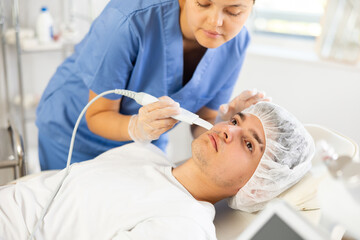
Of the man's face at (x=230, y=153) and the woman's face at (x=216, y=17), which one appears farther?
the man's face at (x=230, y=153)

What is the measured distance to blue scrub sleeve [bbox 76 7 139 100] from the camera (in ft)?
4.25

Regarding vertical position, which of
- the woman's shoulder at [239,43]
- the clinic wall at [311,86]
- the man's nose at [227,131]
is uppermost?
the woman's shoulder at [239,43]

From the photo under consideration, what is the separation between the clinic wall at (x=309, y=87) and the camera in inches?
82.7

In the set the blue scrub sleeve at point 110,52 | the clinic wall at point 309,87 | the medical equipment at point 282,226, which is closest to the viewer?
the medical equipment at point 282,226

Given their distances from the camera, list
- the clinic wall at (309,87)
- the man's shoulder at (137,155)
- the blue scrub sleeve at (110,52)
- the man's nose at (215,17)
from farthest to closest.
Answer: the clinic wall at (309,87)
the man's shoulder at (137,155)
the blue scrub sleeve at (110,52)
the man's nose at (215,17)

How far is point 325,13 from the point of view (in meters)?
2.52

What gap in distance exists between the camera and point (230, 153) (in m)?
1.34

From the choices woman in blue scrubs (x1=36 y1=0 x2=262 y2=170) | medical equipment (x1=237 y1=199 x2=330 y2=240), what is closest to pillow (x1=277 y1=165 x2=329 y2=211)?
woman in blue scrubs (x1=36 y1=0 x2=262 y2=170)

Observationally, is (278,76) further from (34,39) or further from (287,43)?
(34,39)

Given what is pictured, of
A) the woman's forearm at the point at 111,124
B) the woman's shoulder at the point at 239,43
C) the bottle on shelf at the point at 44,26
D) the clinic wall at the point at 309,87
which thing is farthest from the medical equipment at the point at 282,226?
the bottle on shelf at the point at 44,26

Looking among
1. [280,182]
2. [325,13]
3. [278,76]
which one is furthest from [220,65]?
[325,13]

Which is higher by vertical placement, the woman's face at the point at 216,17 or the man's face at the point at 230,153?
the woman's face at the point at 216,17

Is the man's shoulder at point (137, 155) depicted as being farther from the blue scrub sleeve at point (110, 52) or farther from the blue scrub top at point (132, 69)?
the blue scrub sleeve at point (110, 52)

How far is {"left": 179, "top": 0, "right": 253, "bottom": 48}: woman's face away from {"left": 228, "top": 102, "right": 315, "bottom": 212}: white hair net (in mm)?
348
